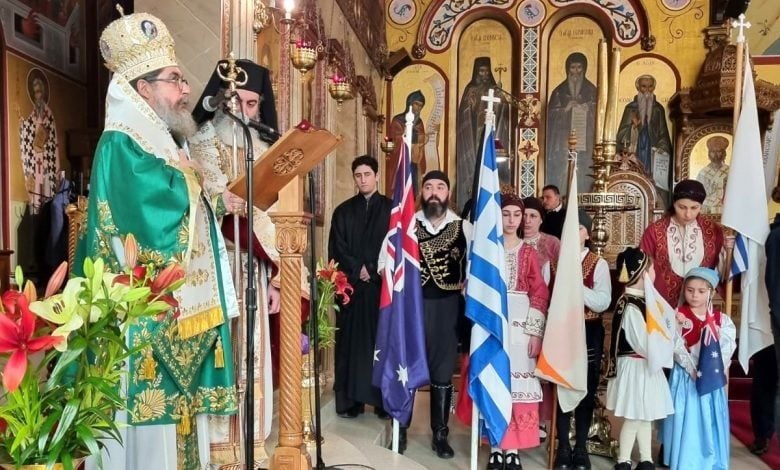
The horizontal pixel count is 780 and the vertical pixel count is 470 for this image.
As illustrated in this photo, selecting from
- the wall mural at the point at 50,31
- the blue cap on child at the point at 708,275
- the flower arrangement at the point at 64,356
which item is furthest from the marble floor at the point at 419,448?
the wall mural at the point at 50,31

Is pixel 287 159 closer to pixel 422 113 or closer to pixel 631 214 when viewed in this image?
pixel 631 214

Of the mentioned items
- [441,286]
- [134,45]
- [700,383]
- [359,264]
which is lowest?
[700,383]

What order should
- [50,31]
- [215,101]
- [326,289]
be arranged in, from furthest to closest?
[50,31] < [326,289] < [215,101]

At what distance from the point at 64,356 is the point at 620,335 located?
3.39 m

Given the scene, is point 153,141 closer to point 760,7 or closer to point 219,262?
point 219,262

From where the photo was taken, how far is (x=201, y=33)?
142 inches

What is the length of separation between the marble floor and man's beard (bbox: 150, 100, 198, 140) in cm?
200

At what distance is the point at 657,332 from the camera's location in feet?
12.1

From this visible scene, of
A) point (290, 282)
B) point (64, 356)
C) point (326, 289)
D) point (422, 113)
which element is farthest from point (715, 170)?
point (64, 356)

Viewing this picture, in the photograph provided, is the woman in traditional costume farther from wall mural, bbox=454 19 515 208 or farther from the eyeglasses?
wall mural, bbox=454 19 515 208

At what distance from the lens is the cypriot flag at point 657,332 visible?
367 cm

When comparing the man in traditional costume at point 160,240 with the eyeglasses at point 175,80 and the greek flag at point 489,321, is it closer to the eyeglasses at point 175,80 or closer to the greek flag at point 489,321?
the eyeglasses at point 175,80

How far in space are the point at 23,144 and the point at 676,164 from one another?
8.94 metres

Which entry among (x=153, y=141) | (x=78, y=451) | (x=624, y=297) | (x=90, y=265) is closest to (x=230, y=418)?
(x=153, y=141)
